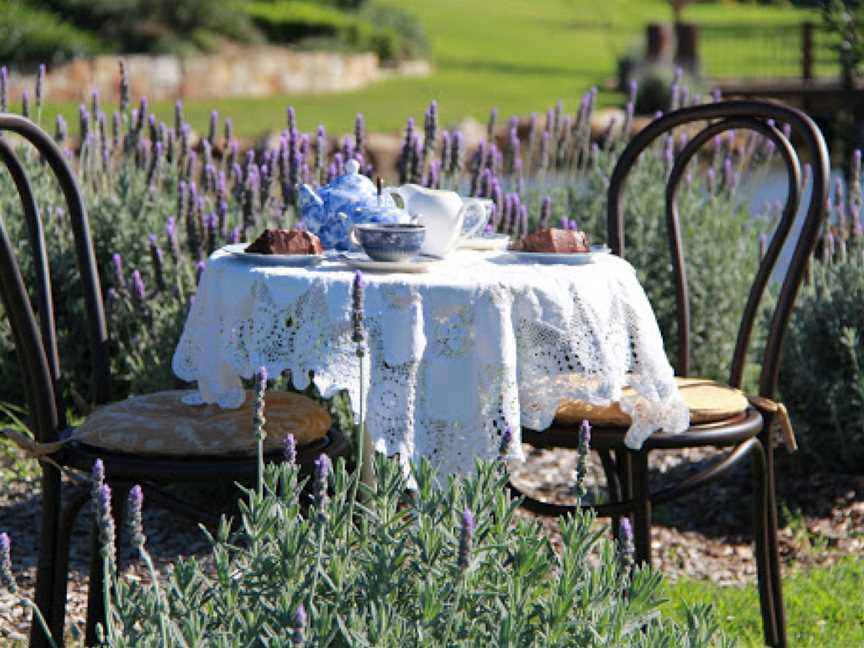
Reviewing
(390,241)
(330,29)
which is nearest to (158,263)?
(390,241)

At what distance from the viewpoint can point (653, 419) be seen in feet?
10.8

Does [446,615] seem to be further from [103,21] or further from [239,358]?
[103,21]

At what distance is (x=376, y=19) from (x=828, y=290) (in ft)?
69.3

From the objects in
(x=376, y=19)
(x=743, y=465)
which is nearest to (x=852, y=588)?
(x=743, y=465)

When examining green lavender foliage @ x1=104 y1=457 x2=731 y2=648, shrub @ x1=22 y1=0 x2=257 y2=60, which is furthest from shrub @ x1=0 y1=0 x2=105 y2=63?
green lavender foliage @ x1=104 y1=457 x2=731 y2=648

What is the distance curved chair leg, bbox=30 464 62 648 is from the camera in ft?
10.9

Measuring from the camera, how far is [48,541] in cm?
337

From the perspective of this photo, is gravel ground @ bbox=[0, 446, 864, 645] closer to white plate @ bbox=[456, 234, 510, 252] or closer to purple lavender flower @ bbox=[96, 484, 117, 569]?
white plate @ bbox=[456, 234, 510, 252]

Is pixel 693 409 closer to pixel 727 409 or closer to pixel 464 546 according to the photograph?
pixel 727 409

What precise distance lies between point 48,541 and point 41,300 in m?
0.59

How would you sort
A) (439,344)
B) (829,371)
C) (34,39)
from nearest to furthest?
(439,344) → (829,371) → (34,39)

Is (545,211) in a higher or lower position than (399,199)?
lower

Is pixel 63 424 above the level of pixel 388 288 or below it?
below

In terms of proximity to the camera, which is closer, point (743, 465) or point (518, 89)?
point (743, 465)
